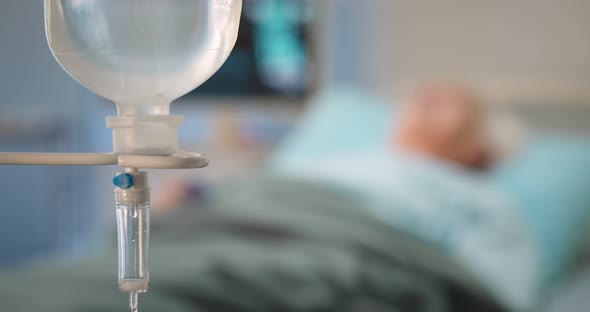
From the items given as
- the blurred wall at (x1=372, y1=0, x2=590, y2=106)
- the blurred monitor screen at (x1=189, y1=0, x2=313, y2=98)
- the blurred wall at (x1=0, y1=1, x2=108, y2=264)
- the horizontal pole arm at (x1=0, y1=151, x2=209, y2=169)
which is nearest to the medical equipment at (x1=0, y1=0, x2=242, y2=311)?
the horizontal pole arm at (x1=0, y1=151, x2=209, y2=169)

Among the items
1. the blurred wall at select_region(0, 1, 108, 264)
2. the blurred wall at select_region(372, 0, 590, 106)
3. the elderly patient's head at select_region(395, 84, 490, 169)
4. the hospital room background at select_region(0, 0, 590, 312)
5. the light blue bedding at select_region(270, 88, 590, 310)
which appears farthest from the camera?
the blurred wall at select_region(0, 1, 108, 264)

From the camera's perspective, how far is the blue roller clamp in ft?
0.97

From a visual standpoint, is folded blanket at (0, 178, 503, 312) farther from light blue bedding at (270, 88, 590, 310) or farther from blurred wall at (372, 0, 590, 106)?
blurred wall at (372, 0, 590, 106)

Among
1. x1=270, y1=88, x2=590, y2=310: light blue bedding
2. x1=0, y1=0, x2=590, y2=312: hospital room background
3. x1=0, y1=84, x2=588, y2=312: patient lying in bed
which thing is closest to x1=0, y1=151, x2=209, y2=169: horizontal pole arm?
x1=0, y1=84, x2=588, y2=312: patient lying in bed

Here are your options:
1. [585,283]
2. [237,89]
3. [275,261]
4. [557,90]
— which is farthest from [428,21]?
[275,261]

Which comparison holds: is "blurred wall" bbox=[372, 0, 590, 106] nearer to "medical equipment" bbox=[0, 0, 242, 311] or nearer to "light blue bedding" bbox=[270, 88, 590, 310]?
"light blue bedding" bbox=[270, 88, 590, 310]

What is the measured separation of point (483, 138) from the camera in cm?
195

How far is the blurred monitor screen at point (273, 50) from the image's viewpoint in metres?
2.93

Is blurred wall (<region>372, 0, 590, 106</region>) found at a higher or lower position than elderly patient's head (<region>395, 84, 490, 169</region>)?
higher

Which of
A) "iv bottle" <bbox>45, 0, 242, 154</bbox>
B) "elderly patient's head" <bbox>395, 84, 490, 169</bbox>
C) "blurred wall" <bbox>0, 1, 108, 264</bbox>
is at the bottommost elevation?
"blurred wall" <bbox>0, 1, 108, 264</bbox>

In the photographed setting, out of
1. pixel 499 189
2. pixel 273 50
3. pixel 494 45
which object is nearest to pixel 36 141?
pixel 273 50

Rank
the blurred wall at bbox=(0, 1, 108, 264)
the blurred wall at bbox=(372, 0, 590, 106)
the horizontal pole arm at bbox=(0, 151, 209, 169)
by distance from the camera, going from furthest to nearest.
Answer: the blurred wall at bbox=(0, 1, 108, 264)
the blurred wall at bbox=(372, 0, 590, 106)
the horizontal pole arm at bbox=(0, 151, 209, 169)

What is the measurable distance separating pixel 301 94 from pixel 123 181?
2.70m

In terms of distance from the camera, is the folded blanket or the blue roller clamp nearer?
the blue roller clamp
